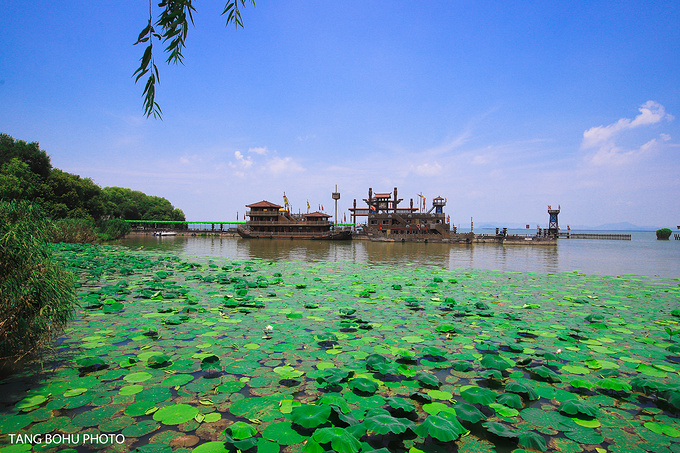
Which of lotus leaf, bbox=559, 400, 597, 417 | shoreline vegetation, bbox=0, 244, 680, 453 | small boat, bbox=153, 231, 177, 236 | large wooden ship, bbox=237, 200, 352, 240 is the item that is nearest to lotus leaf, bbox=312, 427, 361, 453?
shoreline vegetation, bbox=0, 244, 680, 453

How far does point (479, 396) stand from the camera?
11.2 feet

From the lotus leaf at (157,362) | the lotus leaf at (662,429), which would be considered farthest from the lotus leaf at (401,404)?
the lotus leaf at (157,362)

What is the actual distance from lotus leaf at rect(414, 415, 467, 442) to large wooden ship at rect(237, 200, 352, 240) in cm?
4600

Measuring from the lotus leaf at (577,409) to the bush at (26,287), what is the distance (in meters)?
6.15

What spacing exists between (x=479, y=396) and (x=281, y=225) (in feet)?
163

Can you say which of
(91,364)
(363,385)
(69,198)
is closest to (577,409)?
(363,385)

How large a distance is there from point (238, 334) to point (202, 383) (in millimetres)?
1785

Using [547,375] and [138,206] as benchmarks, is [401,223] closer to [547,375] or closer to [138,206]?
[547,375]

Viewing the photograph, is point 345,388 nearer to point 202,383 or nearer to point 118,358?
point 202,383

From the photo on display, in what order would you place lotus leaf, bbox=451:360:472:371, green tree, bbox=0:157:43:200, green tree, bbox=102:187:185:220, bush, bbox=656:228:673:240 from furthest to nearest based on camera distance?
1. bush, bbox=656:228:673:240
2. green tree, bbox=102:187:185:220
3. green tree, bbox=0:157:43:200
4. lotus leaf, bbox=451:360:472:371

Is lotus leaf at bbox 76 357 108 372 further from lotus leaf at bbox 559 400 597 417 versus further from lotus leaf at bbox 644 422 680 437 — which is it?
lotus leaf at bbox 644 422 680 437

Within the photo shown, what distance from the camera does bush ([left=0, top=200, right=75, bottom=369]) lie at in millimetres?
3750

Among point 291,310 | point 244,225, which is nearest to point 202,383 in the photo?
point 291,310

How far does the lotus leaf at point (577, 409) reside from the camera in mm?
3215
